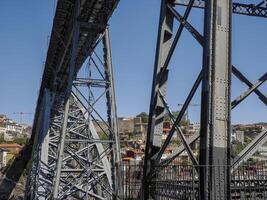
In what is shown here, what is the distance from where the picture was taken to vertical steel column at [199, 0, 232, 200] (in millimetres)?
4695

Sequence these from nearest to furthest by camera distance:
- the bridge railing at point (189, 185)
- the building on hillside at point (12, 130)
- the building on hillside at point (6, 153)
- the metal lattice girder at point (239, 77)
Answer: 1. the bridge railing at point (189, 185)
2. the metal lattice girder at point (239, 77)
3. the building on hillside at point (6, 153)
4. the building on hillside at point (12, 130)

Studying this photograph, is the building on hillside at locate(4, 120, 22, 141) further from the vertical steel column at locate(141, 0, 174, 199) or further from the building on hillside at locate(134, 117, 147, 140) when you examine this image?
the vertical steel column at locate(141, 0, 174, 199)

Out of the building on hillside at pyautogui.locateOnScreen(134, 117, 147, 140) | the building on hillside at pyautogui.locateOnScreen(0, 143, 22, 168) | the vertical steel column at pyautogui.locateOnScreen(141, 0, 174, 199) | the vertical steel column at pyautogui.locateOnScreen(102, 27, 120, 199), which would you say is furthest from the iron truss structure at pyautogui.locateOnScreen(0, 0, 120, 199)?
the building on hillside at pyautogui.locateOnScreen(134, 117, 147, 140)

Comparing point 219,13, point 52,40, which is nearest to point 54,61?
point 52,40

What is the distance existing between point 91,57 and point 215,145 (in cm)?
1038

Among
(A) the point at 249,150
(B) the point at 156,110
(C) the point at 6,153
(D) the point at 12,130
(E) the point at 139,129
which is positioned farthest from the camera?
(D) the point at 12,130

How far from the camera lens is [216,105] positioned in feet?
15.7

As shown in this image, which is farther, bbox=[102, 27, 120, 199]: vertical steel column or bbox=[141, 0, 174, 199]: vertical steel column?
bbox=[102, 27, 120, 199]: vertical steel column

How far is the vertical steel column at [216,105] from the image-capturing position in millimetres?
4695

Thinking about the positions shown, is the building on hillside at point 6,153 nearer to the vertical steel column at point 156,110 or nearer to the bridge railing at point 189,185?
the vertical steel column at point 156,110

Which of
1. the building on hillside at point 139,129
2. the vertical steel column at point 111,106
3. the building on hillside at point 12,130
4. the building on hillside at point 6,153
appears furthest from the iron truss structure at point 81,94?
the building on hillside at point 12,130

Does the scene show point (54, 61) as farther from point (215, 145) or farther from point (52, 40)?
point (215, 145)

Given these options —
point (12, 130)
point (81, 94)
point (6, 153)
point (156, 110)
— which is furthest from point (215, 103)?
point (12, 130)

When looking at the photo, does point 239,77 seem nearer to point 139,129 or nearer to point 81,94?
point 81,94
